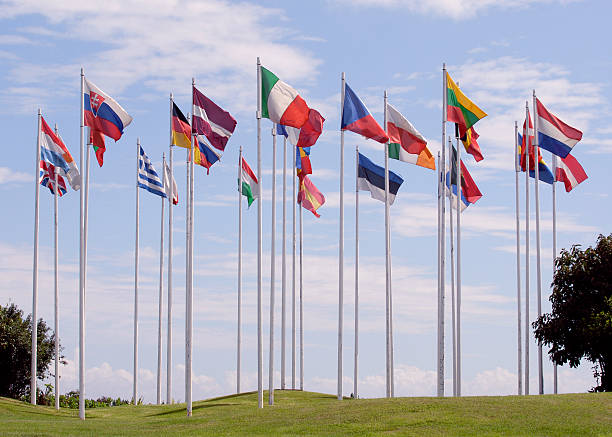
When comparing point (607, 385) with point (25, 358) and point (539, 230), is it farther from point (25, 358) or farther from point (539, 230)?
point (25, 358)

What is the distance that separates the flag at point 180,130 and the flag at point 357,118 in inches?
266

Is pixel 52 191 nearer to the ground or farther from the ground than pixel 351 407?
farther from the ground

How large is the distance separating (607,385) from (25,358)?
113 feet

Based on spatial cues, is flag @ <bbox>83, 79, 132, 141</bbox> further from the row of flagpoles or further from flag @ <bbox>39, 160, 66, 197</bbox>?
flag @ <bbox>39, 160, 66, 197</bbox>

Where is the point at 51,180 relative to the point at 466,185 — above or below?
above

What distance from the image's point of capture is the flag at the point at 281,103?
34750 mm

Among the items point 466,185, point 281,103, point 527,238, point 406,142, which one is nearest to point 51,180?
point 281,103

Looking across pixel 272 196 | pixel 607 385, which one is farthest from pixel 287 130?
pixel 607 385

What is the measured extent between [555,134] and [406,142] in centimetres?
908

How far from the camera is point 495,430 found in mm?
27156

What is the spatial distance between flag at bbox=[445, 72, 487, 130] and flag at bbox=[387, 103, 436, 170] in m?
2.27

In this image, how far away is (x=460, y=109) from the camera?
3803cm

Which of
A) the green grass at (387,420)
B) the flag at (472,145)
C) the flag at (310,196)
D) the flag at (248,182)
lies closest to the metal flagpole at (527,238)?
the flag at (472,145)

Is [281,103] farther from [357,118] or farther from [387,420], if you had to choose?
[387,420]
